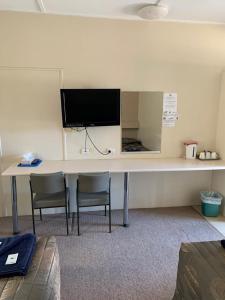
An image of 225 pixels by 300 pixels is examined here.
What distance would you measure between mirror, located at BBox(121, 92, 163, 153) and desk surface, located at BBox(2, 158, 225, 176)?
227 mm

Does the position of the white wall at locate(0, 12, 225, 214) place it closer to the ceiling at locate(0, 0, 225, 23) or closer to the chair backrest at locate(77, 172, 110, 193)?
the ceiling at locate(0, 0, 225, 23)

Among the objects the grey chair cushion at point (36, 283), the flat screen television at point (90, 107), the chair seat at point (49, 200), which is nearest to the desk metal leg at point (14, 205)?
the chair seat at point (49, 200)

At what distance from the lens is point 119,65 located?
11.4 feet

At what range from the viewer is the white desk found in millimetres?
3059

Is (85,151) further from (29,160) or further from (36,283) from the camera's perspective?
(36,283)

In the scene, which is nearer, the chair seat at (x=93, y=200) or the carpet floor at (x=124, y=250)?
the carpet floor at (x=124, y=250)

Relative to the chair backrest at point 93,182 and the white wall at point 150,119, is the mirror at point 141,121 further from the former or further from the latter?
the chair backrest at point 93,182

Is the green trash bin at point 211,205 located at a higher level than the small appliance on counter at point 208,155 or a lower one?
lower

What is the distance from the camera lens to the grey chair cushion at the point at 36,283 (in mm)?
1397

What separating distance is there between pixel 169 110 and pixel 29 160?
7.17 ft

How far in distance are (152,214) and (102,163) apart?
1.13m

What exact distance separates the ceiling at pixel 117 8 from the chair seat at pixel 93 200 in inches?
93.6

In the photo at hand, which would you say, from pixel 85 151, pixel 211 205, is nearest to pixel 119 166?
pixel 85 151

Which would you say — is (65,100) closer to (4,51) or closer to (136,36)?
(4,51)
